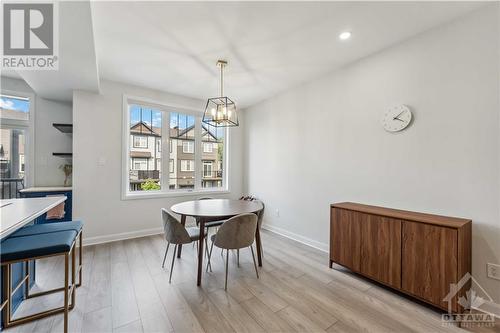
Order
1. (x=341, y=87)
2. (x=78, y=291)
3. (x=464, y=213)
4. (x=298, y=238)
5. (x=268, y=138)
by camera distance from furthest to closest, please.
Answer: (x=268, y=138) < (x=298, y=238) < (x=341, y=87) < (x=78, y=291) < (x=464, y=213)

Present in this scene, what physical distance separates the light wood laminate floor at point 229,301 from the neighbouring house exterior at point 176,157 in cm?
164

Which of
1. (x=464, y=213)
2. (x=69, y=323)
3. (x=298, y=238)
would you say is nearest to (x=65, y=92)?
(x=69, y=323)

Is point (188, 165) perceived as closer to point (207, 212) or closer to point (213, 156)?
point (213, 156)

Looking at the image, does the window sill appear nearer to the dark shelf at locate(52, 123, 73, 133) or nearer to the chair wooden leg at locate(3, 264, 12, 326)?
the dark shelf at locate(52, 123, 73, 133)

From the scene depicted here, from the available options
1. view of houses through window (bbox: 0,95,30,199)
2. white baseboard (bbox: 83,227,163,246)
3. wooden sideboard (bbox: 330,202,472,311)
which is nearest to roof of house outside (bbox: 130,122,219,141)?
view of houses through window (bbox: 0,95,30,199)

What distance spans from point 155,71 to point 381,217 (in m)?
3.50

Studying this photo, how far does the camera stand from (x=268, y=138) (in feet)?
14.3

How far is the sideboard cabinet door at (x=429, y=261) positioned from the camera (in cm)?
174

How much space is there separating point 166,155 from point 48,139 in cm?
187

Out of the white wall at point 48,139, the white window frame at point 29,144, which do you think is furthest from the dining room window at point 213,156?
the white window frame at point 29,144

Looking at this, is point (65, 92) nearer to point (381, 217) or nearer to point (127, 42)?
point (127, 42)

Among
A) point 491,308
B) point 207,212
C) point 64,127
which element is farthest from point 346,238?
point 64,127

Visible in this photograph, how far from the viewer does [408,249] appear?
6.45 feet

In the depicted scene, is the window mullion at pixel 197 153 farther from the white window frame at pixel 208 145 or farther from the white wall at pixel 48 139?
the white wall at pixel 48 139
